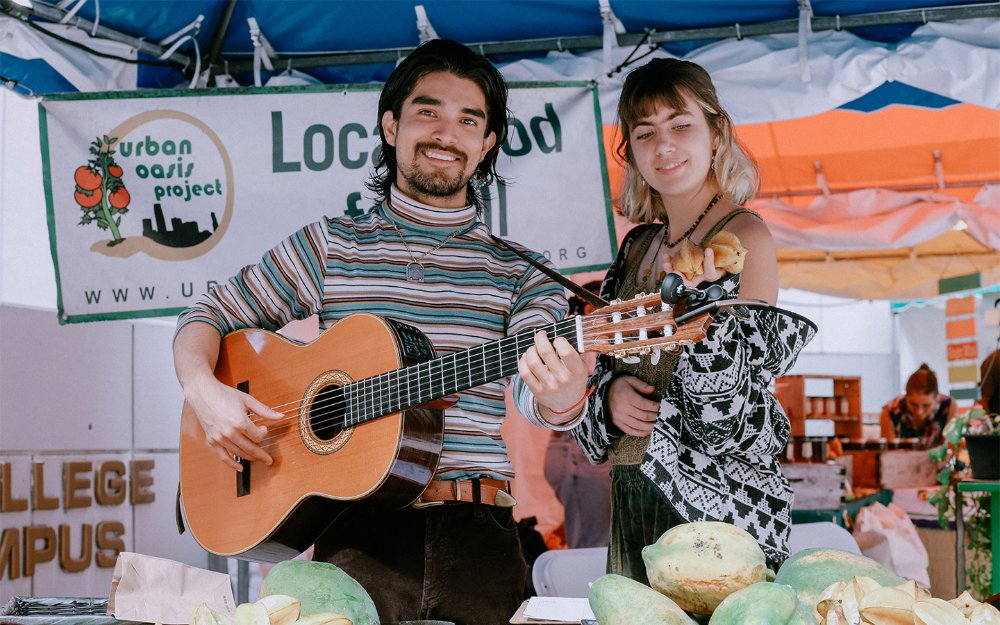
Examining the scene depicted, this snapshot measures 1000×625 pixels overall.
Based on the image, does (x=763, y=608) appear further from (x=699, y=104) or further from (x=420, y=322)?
(x=699, y=104)

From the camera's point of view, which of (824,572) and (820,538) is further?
(820,538)

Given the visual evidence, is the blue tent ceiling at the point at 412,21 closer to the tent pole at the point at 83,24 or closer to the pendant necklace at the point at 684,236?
the tent pole at the point at 83,24

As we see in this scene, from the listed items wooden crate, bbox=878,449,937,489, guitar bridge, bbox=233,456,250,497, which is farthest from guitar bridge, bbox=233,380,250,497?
wooden crate, bbox=878,449,937,489

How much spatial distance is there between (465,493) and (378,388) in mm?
309

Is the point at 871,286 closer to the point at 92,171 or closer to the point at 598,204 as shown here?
the point at 598,204

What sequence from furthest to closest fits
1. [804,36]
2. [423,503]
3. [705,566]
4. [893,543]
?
1. [893,543]
2. [804,36]
3. [423,503]
4. [705,566]

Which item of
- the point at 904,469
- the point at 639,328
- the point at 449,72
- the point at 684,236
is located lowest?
the point at 904,469

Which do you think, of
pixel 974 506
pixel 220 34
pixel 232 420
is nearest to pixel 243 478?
pixel 232 420

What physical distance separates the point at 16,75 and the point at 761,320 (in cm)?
261

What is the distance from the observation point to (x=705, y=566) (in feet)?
3.17

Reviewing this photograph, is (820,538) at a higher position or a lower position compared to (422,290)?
lower

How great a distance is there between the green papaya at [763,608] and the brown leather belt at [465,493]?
1.15m

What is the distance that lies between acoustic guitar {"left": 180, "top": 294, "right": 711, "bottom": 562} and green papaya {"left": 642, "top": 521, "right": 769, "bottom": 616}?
2.09ft

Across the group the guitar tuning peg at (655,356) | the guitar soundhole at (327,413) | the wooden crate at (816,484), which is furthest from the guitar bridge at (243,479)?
the wooden crate at (816,484)
